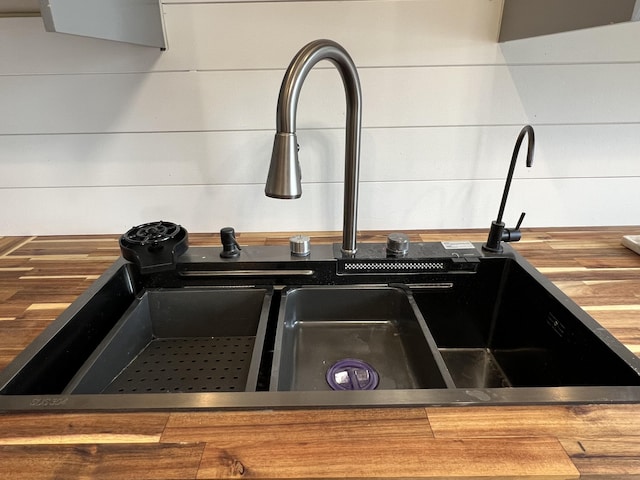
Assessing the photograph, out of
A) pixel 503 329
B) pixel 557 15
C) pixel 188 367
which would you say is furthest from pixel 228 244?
pixel 557 15

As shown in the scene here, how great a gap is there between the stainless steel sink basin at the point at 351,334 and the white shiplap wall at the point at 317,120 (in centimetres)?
32

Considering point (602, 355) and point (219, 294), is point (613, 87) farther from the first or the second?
point (219, 294)

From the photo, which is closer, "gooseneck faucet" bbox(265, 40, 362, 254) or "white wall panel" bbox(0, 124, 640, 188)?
"gooseneck faucet" bbox(265, 40, 362, 254)

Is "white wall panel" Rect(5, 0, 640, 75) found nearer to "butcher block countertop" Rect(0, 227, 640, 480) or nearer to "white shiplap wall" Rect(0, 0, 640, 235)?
"white shiplap wall" Rect(0, 0, 640, 235)

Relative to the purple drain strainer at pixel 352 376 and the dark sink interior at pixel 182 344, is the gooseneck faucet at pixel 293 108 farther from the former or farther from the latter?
the purple drain strainer at pixel 352 376

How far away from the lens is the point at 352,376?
2.47 ft

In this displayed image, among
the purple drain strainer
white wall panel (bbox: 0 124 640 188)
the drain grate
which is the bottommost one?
the purple drain strainer

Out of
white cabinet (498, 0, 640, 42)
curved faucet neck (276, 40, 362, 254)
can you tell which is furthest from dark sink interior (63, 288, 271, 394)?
white cabinet (498, 0, 640, 42)

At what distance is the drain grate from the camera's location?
70cm

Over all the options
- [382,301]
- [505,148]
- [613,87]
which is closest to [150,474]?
[382,301]

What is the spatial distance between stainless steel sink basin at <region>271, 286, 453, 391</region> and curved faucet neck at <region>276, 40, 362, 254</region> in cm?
12

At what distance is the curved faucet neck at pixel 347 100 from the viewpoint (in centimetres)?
61

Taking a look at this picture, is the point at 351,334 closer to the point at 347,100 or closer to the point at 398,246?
the point at 398,246

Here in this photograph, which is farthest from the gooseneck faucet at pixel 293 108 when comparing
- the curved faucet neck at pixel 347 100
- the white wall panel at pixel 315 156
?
the white wall panel at pixel 315 156
